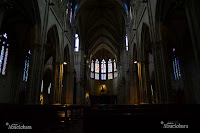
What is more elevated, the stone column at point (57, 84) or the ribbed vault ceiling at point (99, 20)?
the ribbed vault ceiling at point (99, 20)

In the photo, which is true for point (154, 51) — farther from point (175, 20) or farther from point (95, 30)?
point (95, 30)

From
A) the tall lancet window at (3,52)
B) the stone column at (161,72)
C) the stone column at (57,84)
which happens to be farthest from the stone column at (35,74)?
the stone column at (161,72)

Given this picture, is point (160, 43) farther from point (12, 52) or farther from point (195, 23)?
point (12, 52)

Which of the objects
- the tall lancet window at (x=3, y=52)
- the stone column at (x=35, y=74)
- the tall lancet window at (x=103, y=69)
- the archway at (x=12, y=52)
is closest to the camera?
the stone column at (x=35, y=74)

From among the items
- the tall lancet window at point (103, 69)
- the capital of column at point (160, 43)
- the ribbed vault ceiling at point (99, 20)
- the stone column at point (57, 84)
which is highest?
the ribbed vault ceiling at point (99, 20)

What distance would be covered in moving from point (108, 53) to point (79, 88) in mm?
19614

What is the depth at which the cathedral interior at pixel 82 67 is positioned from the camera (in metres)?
1.75

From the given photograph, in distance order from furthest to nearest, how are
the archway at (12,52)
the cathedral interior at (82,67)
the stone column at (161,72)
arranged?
the archway at (12,52) → the stone column at (161,72) → the cathedral interior at (82,67)

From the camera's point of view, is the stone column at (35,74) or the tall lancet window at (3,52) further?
the tall lancet window at (3,52)

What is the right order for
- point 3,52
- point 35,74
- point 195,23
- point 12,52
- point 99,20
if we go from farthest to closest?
point 99,20 → point 12,52 → point 3,52 → point 35,74 → point 195,23

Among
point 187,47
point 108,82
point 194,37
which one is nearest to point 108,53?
point 108,82

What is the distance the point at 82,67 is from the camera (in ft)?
83.4

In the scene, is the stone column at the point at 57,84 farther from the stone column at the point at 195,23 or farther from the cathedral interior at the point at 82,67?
the stone column at the point at 195,23

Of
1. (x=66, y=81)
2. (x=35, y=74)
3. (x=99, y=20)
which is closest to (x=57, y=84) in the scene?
(x=66, y=81)
